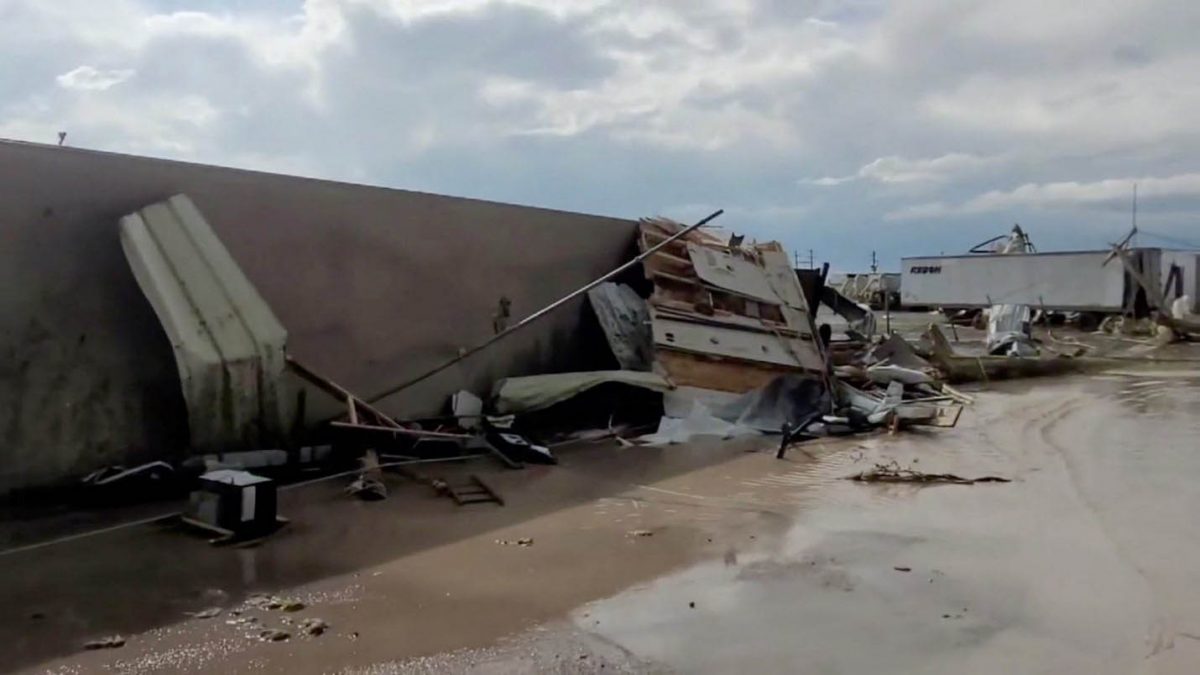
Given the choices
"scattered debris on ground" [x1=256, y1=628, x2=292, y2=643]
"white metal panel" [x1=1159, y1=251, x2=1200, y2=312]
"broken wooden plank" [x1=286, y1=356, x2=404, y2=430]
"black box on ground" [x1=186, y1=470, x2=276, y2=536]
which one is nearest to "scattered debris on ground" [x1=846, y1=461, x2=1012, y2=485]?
"broken wooden plank" [x1=286, y1=356, x2=404, y2=430]

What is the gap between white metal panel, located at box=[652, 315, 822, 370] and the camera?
10672mm

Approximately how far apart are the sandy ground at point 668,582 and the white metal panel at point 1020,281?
24261 millimetres

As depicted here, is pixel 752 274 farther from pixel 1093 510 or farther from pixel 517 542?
pixel 517 542

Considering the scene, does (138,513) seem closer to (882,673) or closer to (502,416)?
(502,416)

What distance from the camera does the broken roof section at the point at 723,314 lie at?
422 inches

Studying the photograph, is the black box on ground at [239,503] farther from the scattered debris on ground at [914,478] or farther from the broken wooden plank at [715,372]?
the broken wooden plank at [715,372]

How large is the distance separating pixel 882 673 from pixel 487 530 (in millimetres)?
2886

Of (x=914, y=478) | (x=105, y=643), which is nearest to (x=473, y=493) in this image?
(x=105, y=643)

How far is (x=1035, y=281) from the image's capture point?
30625mm

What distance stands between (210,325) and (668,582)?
4073 millimetres

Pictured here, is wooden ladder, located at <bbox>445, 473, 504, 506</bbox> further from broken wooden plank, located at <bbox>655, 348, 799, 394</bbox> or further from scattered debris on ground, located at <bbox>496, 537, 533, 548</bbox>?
broken wooden plank, located at <bbox>655, 348, 799, 394</bbox>

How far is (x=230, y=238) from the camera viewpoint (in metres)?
7.56

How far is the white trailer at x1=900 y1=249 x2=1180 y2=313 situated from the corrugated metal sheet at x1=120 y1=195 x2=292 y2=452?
28.4 metres

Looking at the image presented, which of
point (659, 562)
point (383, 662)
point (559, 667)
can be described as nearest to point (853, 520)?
point (659, 562)
